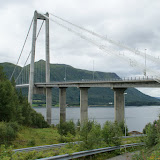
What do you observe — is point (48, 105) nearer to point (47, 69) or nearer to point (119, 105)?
point (47, 69)

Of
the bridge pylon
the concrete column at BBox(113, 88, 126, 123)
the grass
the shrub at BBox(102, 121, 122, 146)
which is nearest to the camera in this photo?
the shrub at BBox(102, 121, 122, 146)

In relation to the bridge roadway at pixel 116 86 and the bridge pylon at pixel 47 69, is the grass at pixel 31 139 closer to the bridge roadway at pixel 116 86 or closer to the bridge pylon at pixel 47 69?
the bridge roadway at pixel 116 86

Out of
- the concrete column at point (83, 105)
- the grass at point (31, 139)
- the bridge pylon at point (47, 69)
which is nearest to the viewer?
the grass at point (31, 139)

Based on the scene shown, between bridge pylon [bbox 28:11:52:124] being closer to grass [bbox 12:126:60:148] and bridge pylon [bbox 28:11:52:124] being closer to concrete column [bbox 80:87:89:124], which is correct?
concrete column [bbox 80:87:89:124]

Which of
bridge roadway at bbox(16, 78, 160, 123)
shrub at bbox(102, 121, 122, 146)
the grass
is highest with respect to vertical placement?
bridge roadway at bbox(16, 78, 160, 123)

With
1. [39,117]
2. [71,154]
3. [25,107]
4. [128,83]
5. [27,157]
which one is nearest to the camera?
[27,157]

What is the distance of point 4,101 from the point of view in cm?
3180

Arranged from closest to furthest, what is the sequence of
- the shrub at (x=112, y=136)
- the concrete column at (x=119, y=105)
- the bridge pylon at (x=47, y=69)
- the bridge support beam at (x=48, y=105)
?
the shrub at (x=112, y=136) < the concrete column at (x=119, y=105) < the bridge support beam at (x=48, y=105) < the bridge pylon at (x=47, y=69)

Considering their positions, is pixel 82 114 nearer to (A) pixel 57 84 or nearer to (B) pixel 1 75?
(A) pixel 57 84

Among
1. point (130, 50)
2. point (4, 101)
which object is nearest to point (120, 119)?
point (130, 50)

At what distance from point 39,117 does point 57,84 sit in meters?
16.8

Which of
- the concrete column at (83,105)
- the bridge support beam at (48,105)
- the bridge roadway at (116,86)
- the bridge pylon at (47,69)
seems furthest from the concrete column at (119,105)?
the bridge support beam at (48,105)

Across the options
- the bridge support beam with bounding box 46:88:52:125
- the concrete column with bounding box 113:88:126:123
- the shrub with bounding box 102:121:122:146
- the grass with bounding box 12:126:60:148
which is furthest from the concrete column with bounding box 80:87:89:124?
the shrub with bounding box 102:121:122:146

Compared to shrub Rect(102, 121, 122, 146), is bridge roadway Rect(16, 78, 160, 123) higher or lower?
higher
